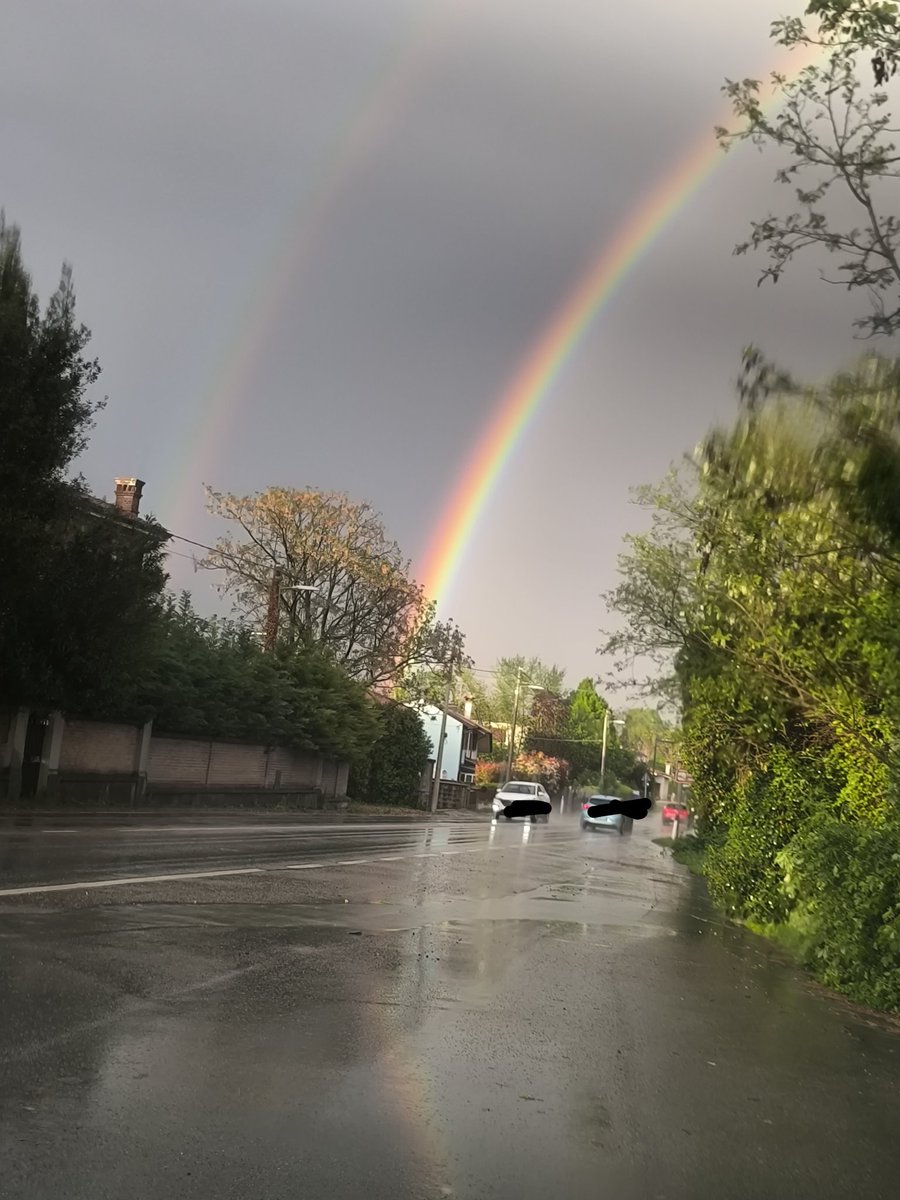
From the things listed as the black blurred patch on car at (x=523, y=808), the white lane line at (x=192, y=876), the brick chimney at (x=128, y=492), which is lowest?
the black blurred patch on car at (x=523, y=808)

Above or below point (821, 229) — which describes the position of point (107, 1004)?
below

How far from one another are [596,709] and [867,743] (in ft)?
344

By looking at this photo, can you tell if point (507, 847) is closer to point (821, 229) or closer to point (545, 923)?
point (545, 923)

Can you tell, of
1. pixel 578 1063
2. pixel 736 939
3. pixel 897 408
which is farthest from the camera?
pixel 736 939

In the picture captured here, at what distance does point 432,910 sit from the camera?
1275cm

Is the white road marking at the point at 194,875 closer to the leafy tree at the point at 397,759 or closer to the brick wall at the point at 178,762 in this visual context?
the brick wall at the point at 178,762

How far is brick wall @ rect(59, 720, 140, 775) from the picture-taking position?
27.7m

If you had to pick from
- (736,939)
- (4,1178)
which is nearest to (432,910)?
(736,939)

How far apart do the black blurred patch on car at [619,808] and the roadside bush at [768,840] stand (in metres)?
34.6

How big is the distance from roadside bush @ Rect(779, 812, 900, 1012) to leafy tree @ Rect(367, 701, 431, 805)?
40361 mm

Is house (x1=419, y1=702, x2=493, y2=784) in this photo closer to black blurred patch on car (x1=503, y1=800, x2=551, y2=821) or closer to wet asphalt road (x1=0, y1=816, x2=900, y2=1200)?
black blurred patch on car (x1=503, y1=800, x2=551, y2=821)

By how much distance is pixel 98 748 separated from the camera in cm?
2903

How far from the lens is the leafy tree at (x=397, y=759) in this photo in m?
52.2

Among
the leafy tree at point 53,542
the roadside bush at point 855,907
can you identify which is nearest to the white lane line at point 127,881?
the roadside bush at point 855,907
